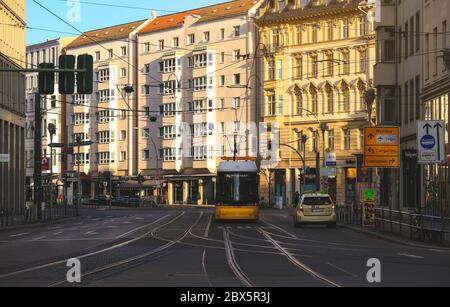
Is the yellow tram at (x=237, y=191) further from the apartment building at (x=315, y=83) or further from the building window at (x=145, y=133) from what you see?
the building window at (x=145, y=133)

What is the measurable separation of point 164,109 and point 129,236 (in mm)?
69693

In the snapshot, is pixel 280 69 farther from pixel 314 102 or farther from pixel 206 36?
pixel 206 36

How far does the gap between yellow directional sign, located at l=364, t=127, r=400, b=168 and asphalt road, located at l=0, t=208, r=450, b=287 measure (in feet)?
15.2

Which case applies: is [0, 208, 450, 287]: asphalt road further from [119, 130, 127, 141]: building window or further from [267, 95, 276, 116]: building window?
[119, 130, 127, 141]: building window

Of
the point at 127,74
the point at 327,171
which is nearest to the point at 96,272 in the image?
the point at 327,171

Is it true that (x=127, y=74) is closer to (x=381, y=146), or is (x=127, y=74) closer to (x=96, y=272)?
(x=381, y=146)

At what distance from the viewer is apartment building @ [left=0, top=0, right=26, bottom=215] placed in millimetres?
60500

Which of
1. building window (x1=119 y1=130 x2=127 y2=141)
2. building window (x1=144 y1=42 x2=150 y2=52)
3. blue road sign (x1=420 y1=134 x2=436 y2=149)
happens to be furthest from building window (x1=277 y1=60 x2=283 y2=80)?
blue road sign (x1=420 y1=134 x2=436 y2=149)

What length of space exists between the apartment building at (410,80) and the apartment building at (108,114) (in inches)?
2106

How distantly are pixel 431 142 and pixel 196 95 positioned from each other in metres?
72.2

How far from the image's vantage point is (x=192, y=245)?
26922mm

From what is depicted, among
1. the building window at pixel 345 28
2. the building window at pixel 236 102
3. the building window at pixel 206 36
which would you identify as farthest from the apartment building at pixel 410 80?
the building window at pixel 206 36

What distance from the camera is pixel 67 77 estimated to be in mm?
25656

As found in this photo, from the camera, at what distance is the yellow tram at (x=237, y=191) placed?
4259cm
